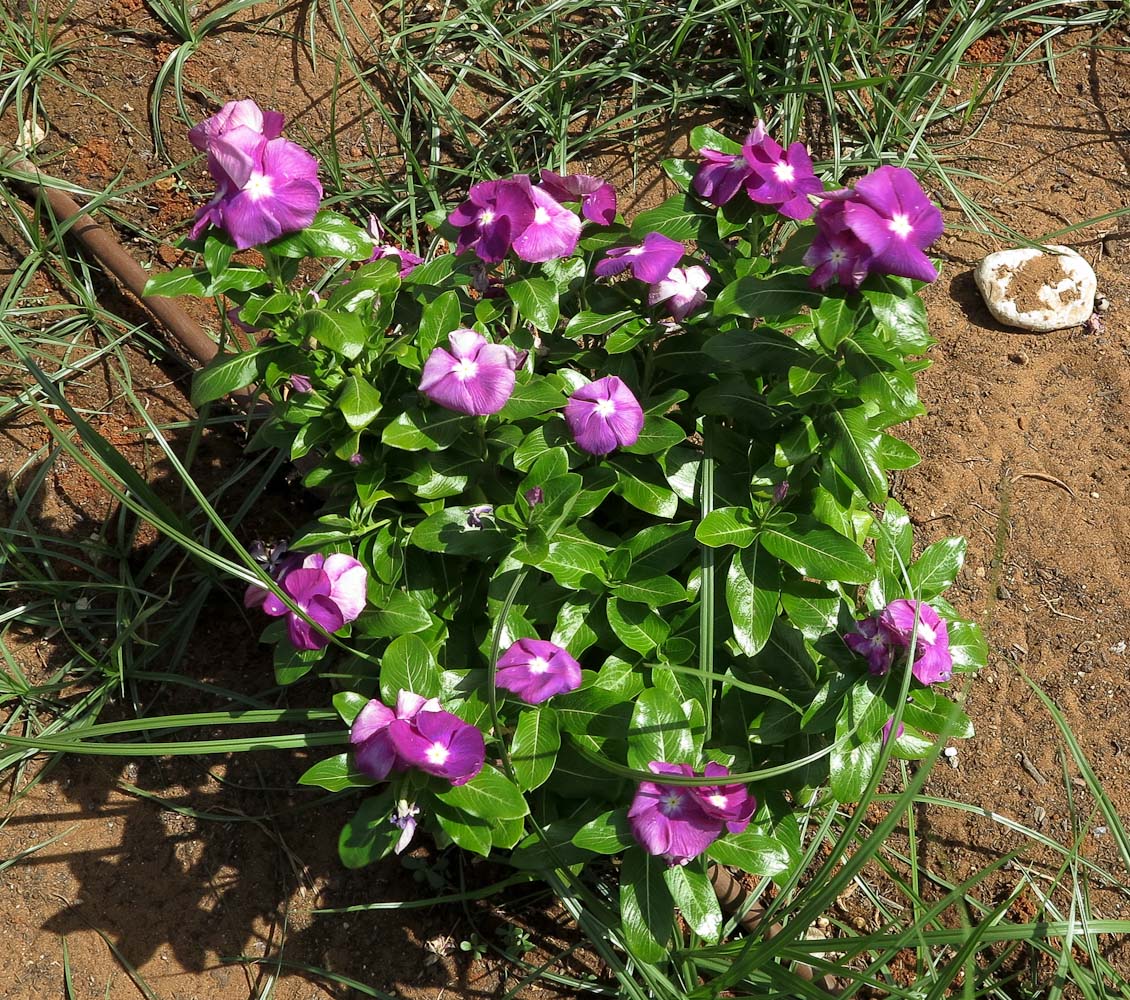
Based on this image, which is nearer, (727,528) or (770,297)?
(770,297)

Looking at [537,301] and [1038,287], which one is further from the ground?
[537,301]

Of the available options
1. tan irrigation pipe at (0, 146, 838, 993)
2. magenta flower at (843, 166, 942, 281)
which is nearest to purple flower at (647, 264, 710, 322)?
magenta flower at (843, 166, 942, 281)

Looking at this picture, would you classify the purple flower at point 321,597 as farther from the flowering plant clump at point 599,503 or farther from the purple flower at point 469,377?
the purple flower at point 469,377

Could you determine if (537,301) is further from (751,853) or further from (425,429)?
(751,853)

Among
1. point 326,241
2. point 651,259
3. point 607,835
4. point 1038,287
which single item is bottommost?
point 1038,287

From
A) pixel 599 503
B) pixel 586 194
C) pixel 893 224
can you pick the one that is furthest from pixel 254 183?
pixel 893 224
